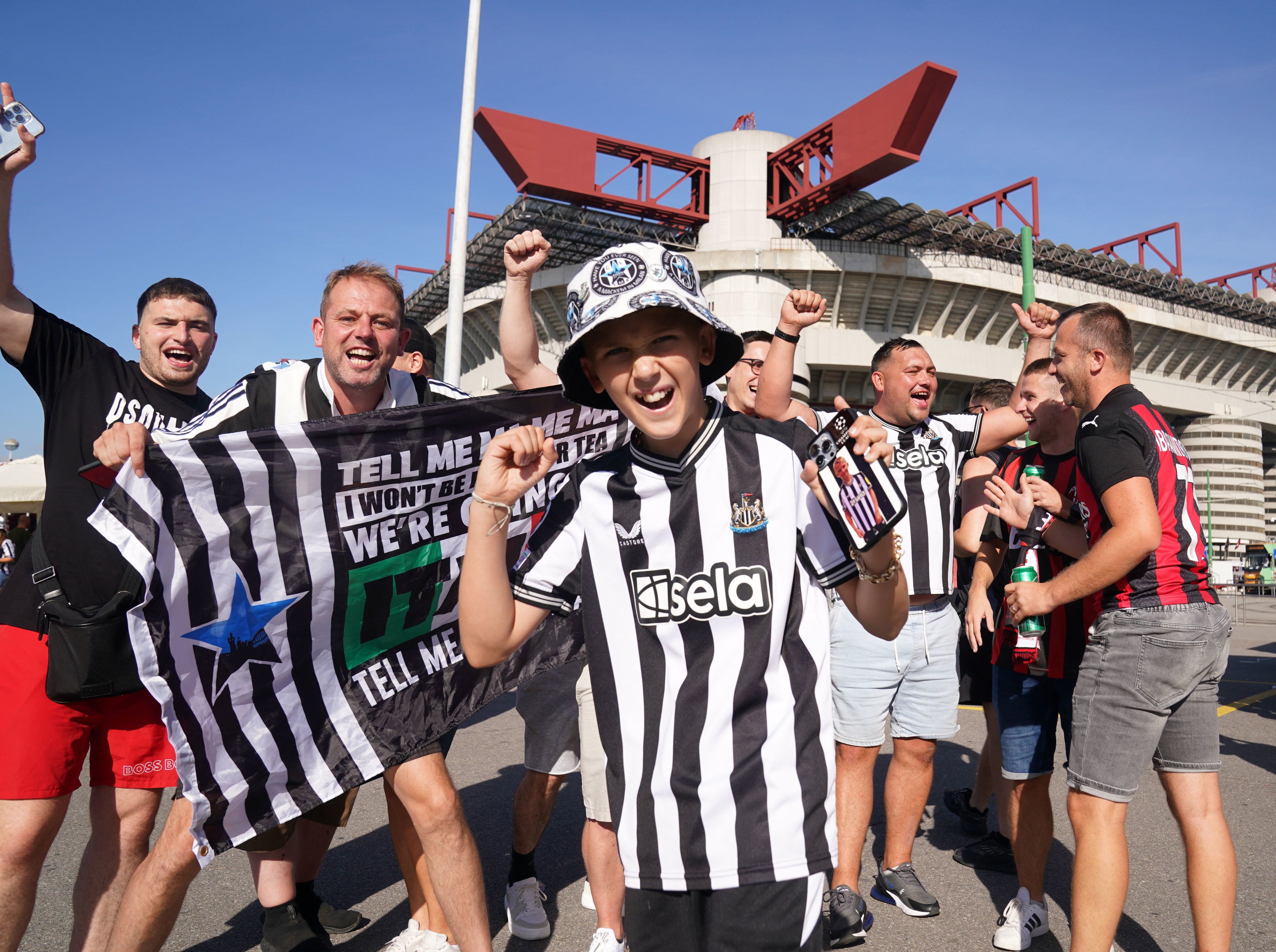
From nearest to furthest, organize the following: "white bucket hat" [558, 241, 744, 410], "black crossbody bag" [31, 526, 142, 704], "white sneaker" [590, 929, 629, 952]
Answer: "white bucket hat" [558, 241, 744, 410] → "black crossbody bag" [31, 526, 142, 704] → "white sneaker" [590, 929, 629, 952]

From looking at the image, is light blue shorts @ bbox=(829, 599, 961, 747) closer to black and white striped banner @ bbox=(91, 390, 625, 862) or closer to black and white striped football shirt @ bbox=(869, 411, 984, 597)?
black and white striped football shirt @ bbox=(869, 411, 984, 597)

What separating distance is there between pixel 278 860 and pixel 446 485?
5.54 ft

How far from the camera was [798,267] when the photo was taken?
1433 inches

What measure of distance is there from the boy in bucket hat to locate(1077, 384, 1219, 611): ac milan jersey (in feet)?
5.34

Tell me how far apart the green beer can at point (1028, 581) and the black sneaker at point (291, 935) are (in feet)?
10.2

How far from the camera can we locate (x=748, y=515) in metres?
2.04

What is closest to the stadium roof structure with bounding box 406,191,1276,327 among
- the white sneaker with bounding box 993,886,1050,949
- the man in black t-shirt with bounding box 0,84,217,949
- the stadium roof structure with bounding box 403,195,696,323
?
the stadium roof structure with bounding box 403,195,696,323

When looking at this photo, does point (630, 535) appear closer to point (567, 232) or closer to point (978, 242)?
point (567, 232)

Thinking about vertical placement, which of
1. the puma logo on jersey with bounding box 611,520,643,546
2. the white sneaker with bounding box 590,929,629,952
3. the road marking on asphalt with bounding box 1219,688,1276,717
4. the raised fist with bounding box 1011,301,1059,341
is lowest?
the road marking on asphalt with bounding box 1219,688,1276,717

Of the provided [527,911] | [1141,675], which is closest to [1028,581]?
[1141,675]

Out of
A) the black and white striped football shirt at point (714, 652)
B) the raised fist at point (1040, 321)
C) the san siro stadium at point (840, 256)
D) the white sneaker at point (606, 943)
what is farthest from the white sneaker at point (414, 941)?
the san siro stadium at point (840, 256)

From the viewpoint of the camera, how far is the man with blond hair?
286 centimetres

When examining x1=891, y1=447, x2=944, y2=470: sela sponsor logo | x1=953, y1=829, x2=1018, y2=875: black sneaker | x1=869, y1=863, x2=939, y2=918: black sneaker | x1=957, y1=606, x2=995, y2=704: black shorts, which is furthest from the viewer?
x1=957, y1=606, x2=995, y2=704: black shorts

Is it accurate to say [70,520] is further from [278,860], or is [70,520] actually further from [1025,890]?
[1025,890]
